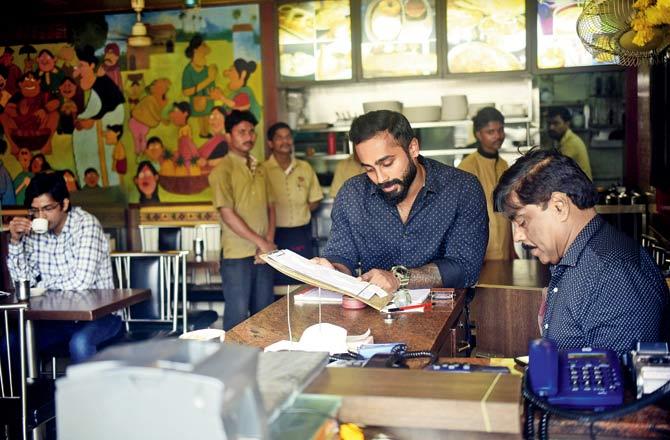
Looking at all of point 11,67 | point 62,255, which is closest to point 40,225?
point 62,255

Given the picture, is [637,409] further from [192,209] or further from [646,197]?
[192,209]

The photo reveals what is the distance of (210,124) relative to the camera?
8.58 meters

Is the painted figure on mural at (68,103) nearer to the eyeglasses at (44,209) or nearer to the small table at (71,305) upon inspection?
the eyeglasses at (44,209)

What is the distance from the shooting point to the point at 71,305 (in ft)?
15.1

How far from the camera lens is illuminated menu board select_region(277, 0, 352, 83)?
8.21 metres

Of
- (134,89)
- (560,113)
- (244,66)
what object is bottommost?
(560,113)

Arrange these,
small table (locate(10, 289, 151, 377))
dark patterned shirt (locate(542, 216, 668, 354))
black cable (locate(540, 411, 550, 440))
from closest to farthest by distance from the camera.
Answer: black cable (locate(540, 411, 550, 440))
dark patterned shirt (locate(542, 216, 668, 354))
small table (locate(10, 289, 151, 377))

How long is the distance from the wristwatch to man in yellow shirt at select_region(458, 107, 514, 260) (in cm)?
290

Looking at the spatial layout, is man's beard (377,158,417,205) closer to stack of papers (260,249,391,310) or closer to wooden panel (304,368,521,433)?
stack of papers (260,249,391,310)

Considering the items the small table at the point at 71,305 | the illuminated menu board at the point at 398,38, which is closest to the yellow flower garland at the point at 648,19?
the small table at the point at 71,305

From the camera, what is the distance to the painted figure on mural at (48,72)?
886cm

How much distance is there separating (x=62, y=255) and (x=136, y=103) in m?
3.76

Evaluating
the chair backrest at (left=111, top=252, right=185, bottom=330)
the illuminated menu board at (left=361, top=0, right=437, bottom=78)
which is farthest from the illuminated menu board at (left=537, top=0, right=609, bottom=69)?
the chair backrest at (left=111, top=252, right=185, bottom=330)

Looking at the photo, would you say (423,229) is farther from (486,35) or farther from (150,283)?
(486,35)
